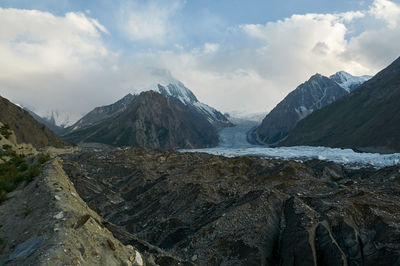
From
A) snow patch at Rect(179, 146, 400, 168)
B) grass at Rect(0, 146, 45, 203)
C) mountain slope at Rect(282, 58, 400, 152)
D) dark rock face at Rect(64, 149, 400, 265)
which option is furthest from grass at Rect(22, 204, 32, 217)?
mountain slope at Rect(282, 58, 400, 152)

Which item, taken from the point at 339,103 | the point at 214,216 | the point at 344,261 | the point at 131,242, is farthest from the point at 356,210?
the point at 339,103

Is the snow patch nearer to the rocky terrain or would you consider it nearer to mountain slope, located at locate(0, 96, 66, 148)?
the rocky terrain

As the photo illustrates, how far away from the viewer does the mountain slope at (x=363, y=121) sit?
106375mm

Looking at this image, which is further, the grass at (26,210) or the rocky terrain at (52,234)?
the grass at (26,210)

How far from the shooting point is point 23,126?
104 metres

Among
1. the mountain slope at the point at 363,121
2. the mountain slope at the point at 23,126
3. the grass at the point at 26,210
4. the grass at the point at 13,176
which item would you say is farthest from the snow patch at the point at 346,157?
the mountain slope at the point at 23,126

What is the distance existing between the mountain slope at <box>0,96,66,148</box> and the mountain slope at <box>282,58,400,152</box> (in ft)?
368

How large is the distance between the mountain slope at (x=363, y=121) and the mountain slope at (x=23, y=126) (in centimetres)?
11228

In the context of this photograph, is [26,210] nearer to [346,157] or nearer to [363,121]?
[346,157]

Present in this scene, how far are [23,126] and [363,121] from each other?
133 meters

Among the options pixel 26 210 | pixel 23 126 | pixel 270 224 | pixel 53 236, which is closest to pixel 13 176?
pixel 26 210

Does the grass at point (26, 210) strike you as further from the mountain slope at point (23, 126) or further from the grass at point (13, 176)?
the mountain slope at point (23, 126)

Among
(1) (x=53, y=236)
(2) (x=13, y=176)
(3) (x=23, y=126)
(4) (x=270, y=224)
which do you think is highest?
(3) (x=23, y=126)

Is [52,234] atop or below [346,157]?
atop
